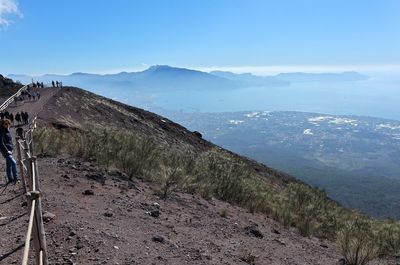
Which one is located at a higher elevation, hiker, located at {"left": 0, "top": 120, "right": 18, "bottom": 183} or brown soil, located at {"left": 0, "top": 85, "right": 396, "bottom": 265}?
hiker, located at {"left": 0, "top": 120, "right": 18, "bottom": 183}

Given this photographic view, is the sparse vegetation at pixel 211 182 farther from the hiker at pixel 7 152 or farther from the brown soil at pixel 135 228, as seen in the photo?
the hiker at pixel 7 152

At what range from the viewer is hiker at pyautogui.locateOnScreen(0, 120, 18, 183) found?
1152 centimetres

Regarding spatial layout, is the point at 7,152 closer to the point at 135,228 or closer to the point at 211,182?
the point at 135,228

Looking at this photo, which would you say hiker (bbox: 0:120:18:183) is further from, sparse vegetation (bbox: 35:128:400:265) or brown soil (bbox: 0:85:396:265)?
sparse vegetation (bbox: 35:128:400:265)

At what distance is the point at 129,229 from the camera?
845 centimetres

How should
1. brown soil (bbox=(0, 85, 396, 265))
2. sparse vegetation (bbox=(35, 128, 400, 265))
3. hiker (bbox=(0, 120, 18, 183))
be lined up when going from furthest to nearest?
sparse vegetation (bbox=(35, 128, 400, 265)), hiker (bbox=(0, 120, 18, 183)), brown soil (bbox=(0, 85, 396, 265))

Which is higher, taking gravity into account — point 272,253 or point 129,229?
point 129,229

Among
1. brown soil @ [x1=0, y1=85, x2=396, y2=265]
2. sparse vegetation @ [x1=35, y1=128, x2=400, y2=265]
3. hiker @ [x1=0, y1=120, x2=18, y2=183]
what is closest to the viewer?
brown soil @ [x1=0, y1=85, x2=396, y2=265]

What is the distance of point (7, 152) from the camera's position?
465 inches

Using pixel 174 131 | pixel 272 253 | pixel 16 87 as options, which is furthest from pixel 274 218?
pixel 16 87

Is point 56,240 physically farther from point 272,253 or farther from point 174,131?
point 174,131

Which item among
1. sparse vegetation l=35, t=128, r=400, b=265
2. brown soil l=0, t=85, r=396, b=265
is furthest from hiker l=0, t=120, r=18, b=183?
sparse vegetation l=35, t=128, r=400, b=265

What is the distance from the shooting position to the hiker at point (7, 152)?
1152cm

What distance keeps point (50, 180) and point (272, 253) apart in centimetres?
548
